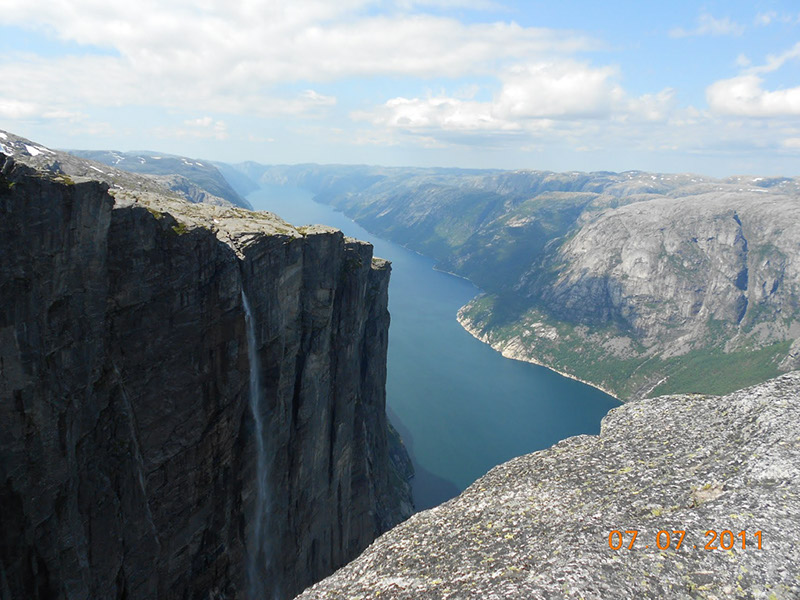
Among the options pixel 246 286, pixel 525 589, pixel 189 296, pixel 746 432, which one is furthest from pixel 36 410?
pixel 746 432

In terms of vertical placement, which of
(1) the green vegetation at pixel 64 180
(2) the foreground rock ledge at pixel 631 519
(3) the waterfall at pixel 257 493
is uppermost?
(1) the green vegetation at pixel 64 180

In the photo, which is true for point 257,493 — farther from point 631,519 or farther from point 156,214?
point 631,519

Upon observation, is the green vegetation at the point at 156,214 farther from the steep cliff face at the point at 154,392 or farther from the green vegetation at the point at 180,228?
the green vegetation at the point at 180,228

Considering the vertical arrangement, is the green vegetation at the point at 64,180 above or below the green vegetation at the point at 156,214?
above
